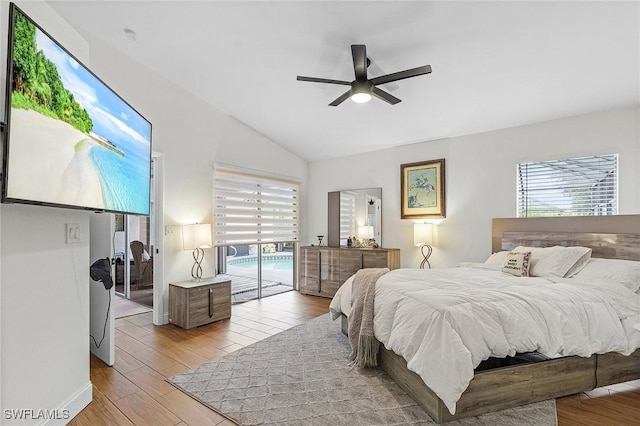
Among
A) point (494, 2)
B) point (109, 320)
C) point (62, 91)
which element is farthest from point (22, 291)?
point (494, 2)

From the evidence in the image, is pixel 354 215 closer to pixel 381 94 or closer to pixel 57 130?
pixel 381 94

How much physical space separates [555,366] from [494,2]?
2.74m

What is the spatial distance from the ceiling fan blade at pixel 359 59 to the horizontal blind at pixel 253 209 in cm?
282

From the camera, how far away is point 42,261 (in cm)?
171

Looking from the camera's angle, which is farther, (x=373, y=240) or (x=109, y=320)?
(x=373, y=240)

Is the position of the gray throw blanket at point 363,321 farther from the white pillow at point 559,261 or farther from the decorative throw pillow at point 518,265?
the white pillow at point 559,261

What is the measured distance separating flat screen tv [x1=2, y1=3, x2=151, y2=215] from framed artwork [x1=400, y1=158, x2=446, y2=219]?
402 centimetres

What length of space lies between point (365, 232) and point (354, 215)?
411 millimetres

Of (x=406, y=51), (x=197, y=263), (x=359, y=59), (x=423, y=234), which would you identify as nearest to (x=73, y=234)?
(x=197, y=263)

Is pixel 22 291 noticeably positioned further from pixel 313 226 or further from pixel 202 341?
pixel 313 226

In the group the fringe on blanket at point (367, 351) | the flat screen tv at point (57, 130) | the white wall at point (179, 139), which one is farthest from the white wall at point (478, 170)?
the flat screen tv at point (57, 130)

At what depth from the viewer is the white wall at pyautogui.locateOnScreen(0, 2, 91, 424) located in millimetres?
1481

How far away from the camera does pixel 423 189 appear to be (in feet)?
15.9

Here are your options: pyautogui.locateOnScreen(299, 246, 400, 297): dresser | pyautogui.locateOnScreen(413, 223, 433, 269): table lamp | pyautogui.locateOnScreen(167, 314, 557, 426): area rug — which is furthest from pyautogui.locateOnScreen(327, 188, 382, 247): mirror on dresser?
pyautogui.locateOnScreen(167, 314, 557, 426): area rug
